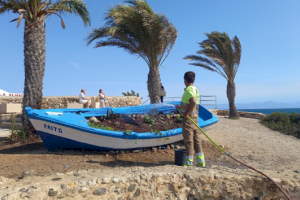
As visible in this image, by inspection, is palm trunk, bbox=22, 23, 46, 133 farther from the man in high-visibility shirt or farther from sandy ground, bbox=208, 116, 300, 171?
sandy ground, bbox=208, 116, 300, 171

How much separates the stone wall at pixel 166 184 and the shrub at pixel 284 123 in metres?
7.71

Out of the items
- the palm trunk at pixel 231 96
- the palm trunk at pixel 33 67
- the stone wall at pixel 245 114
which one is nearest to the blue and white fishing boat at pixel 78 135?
the palm trunk at pixel 33 67

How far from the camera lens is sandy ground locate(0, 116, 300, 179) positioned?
4.55 m

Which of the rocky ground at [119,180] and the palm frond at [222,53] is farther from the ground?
the palm frond at [222,53]

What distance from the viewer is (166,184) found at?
12.9ft

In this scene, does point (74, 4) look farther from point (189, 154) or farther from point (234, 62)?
point (234, 62)

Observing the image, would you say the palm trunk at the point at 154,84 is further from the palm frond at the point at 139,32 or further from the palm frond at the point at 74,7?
the palm frond at the point at 74,7

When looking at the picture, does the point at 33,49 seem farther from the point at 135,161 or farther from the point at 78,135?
the point at 135,161

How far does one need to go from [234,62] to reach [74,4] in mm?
10156

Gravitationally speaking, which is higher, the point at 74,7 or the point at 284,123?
the point at 74,7

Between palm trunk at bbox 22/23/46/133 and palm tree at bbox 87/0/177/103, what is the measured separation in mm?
3372

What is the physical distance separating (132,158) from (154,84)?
5.97 metres

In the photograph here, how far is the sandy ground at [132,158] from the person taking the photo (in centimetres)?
455

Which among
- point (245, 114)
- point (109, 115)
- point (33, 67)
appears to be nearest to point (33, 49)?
point (33, 67)
